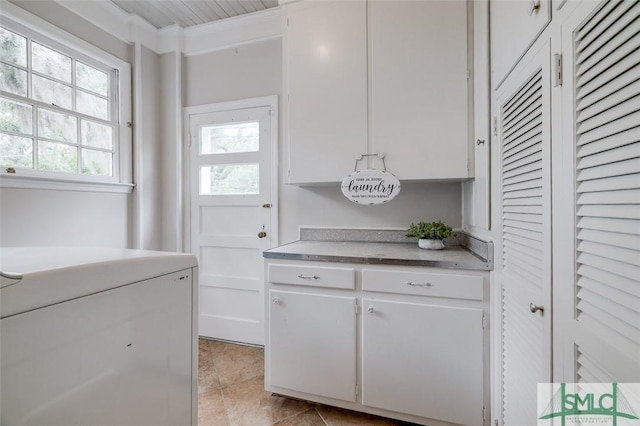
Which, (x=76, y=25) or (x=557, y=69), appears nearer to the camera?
(x=557, y=69)

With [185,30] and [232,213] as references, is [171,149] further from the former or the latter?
[185,30]

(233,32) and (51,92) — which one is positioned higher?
(233,32)

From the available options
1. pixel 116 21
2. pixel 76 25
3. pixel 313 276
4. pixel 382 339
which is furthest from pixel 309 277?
pixel 116 21

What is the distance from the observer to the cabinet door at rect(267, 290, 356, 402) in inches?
60.1

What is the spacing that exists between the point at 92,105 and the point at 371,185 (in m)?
2.19

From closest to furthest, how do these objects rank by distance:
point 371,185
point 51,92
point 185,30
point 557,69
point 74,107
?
point 557,69 → point 371,185 → point 51,92 → point 74,107 → point 185,30

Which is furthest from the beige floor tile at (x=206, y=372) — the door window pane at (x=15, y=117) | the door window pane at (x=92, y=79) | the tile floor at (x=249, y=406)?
the door window pane at (x=92, y=79)

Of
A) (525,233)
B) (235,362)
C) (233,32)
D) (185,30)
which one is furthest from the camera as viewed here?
(185,30)

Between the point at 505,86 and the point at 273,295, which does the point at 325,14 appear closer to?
the point at 505,86

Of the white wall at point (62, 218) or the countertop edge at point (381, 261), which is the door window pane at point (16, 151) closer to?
the white wall at point (62, 218)

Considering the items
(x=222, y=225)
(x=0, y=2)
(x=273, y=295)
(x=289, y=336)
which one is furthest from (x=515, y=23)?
(x=0, y=2)

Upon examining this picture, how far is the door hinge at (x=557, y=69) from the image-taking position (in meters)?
0.78

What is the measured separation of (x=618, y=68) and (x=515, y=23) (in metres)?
0.64

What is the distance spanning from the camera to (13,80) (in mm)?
1711
